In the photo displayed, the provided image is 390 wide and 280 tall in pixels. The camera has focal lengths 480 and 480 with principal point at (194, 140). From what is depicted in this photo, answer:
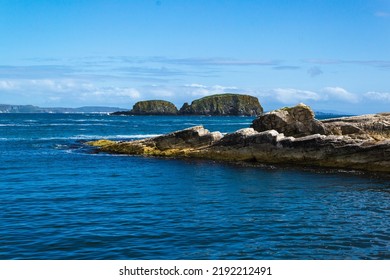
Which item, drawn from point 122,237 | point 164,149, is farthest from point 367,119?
point 122,237

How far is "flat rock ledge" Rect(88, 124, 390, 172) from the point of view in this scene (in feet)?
143

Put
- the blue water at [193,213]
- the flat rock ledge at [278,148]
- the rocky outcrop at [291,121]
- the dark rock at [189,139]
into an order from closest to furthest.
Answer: the blue water at [193,213]
the flat rock ledge at [278,148]
the rocky outcrop at [291,121]
the dark rock at [189,139]

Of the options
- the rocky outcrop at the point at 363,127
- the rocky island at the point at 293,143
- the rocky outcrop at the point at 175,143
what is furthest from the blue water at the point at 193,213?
the rocky outcrop at the point at 175,143

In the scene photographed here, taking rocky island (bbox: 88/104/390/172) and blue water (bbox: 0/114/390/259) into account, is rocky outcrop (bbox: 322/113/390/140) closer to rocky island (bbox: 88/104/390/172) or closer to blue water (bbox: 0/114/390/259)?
rocky island (bbox: 88/104/390/172)

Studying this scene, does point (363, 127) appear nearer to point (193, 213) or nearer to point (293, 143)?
point (293, 143)

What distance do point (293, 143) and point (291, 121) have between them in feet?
26.4

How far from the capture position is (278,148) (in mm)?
48500

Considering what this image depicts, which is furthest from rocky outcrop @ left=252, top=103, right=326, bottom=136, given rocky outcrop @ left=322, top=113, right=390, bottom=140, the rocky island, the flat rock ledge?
the flat rock ledge

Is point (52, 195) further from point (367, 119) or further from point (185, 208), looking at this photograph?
point (367, 119)

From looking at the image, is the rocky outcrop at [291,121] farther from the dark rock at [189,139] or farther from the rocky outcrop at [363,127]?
the dark rock at [189,139]

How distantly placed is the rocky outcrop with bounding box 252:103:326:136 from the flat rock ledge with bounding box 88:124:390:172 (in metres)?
1.98

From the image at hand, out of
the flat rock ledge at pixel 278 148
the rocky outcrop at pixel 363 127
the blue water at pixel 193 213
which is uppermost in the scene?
the rocky outcrop at pixel 363 127

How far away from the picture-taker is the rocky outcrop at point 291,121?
176 feet

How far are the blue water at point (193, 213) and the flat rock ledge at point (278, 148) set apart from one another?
3.01 metres
